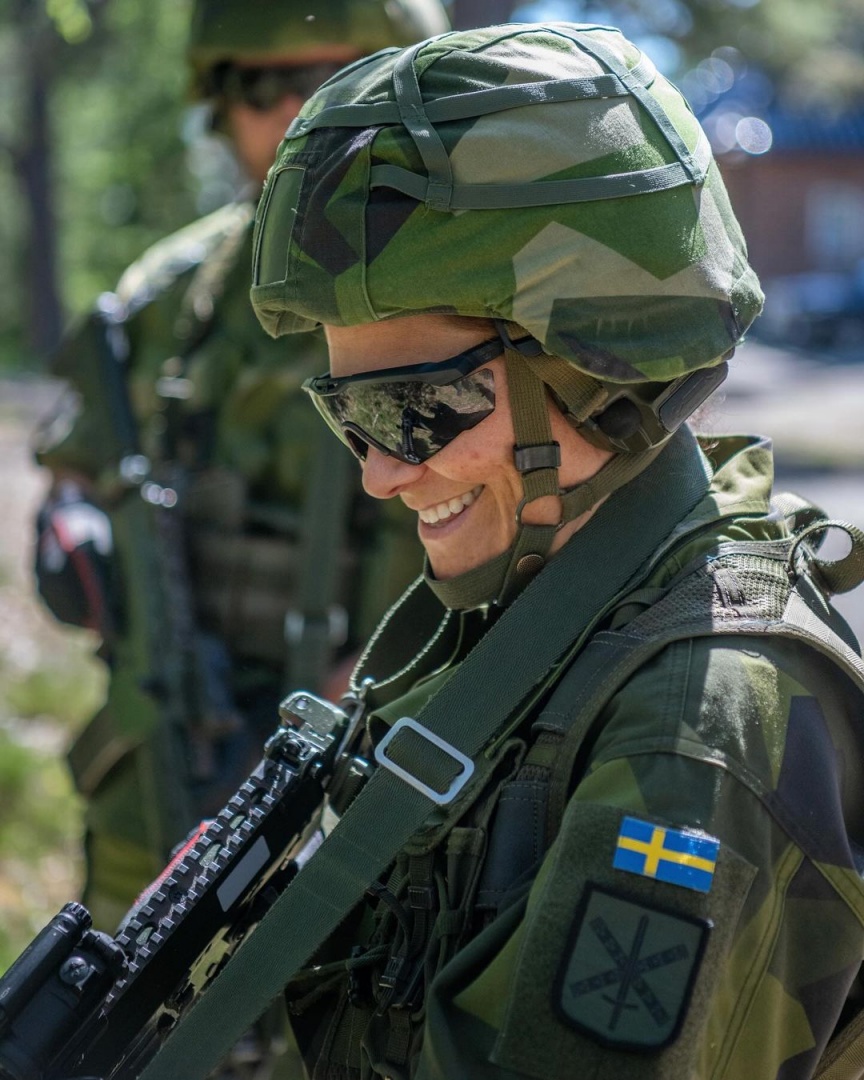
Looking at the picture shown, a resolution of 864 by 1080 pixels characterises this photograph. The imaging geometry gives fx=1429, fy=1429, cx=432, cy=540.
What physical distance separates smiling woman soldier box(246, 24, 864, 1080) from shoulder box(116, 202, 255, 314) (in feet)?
7.44

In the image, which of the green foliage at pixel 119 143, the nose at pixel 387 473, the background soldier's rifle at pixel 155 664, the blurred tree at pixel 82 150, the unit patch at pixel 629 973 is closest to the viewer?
the unit patch at pixel 629 973

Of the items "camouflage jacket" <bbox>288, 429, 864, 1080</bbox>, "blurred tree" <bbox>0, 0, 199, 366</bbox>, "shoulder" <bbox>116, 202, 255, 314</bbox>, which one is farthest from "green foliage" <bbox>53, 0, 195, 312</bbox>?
"camouflage jacket" <bbox>288, 429, 864, 1080</bbox>

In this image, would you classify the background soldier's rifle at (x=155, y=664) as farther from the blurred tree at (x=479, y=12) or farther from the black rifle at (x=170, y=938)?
the blurred tree at (x=479, y=12)

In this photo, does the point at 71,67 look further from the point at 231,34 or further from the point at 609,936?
the point at 609,936

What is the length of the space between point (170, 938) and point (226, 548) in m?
2.15

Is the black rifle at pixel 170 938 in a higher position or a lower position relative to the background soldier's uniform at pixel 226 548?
lower

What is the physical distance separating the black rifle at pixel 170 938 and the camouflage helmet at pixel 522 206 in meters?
0.65

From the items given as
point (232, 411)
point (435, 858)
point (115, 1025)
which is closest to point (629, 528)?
point (435, 858)

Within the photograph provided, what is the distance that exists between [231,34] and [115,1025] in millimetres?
2877

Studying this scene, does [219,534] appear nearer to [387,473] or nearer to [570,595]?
[387,473]

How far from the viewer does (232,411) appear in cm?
395

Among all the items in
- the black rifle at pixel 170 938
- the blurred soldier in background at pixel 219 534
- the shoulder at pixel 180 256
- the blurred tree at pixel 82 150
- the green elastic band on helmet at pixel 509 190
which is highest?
the blurred tree at pixel 82 150

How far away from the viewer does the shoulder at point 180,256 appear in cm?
417

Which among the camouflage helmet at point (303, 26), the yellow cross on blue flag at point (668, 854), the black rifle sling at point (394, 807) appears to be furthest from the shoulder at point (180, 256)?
the yellow cross on blue flag at point (668, 854)
